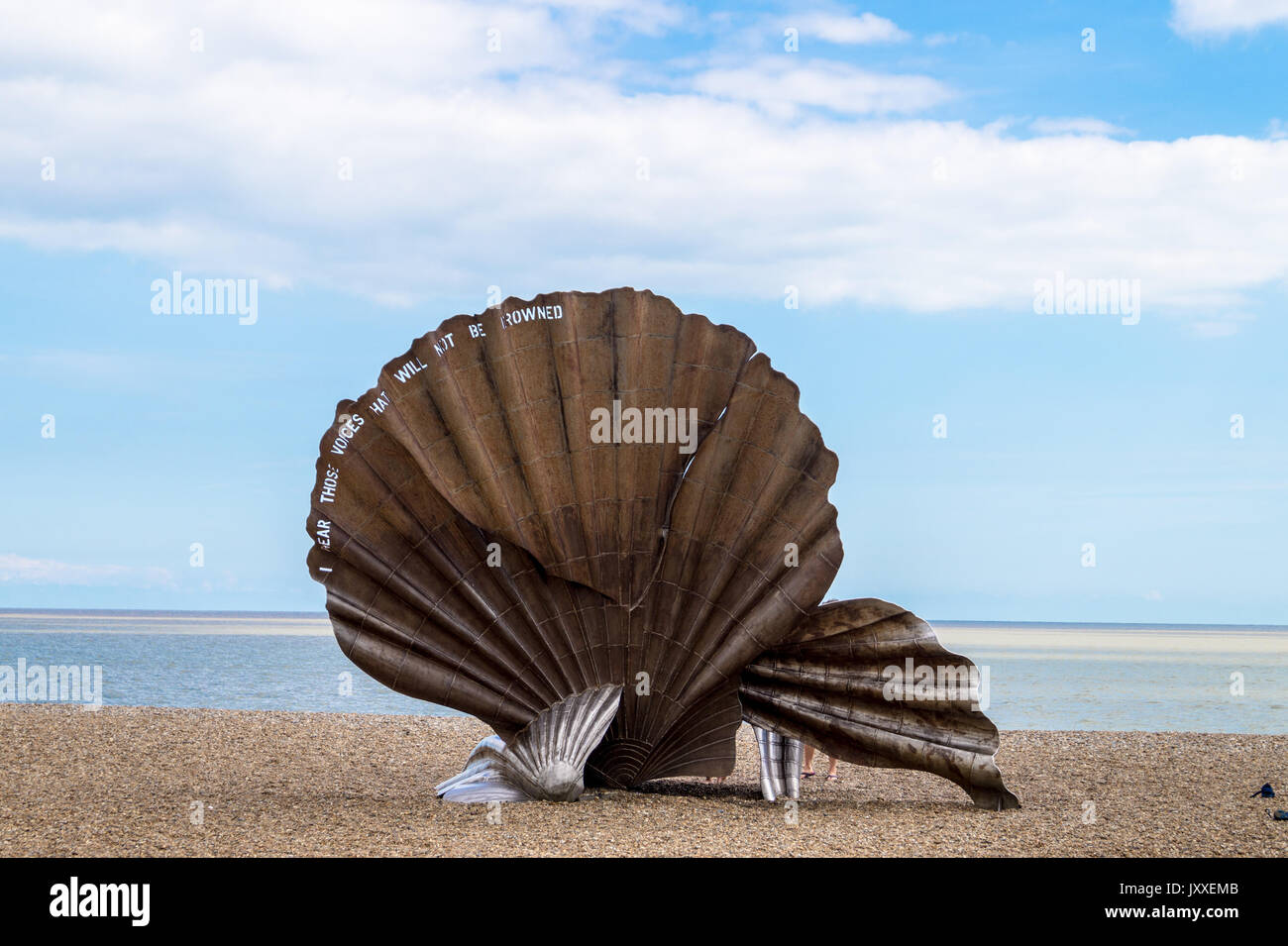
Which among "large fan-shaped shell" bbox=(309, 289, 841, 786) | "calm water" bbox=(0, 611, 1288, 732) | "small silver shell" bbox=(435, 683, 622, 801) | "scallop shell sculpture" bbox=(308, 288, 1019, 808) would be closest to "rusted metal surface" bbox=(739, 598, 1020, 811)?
"scallop shell sculpture" bbox=(308, 288, 1019, 808)

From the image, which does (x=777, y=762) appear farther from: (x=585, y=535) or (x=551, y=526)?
(x=551, y=526)

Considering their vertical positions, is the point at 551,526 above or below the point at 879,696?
above

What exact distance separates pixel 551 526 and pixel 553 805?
72.1 inches

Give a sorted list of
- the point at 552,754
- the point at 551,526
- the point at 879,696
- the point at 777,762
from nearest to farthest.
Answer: the point at 552,754 → the point at 551,526 → the point at 879,696 → the point at 777,762

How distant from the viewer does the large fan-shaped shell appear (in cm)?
798

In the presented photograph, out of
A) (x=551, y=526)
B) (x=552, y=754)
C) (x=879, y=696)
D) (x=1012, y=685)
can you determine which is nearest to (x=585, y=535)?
(x=551, y=526)

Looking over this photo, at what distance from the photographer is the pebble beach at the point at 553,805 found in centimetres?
666

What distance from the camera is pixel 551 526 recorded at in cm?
794

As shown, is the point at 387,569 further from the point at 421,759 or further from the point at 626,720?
the point at 421,759

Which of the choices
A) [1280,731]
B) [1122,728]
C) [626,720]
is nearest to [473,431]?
[626,720]

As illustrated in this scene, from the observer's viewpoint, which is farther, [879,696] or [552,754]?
[879,696]

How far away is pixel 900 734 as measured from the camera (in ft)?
26.7

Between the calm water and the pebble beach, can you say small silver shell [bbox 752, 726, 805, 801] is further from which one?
the calm water

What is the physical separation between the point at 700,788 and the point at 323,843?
3317 mm
